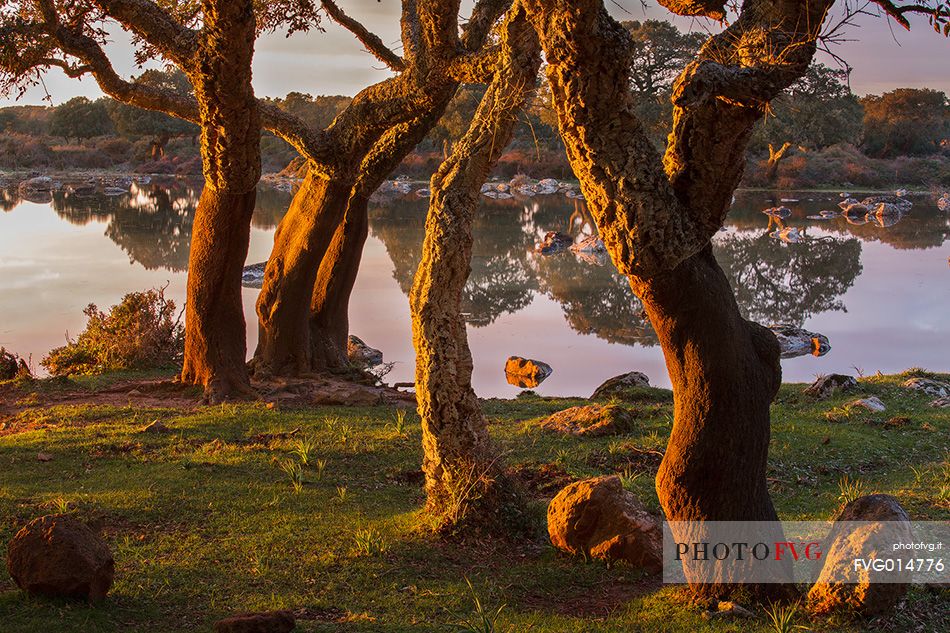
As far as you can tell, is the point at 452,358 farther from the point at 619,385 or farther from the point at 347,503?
the point at 619,385

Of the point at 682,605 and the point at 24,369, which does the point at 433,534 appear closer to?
the point at 682,605

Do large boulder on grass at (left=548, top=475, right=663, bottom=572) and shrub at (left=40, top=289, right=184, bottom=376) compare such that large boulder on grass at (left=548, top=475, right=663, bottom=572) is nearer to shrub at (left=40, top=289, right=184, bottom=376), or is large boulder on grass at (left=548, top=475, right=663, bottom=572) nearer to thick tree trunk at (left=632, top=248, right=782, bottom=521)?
thick tree trunk at (left=632, top=248, right=782, bottom=521)

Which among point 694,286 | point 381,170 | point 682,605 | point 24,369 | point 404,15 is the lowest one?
point 682,605

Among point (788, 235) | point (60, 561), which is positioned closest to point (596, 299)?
point (788, 235)

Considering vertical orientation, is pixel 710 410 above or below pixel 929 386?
above

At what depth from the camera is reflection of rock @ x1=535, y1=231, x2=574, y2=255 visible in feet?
93.0

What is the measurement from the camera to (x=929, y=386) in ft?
37.3

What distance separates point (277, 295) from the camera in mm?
11859

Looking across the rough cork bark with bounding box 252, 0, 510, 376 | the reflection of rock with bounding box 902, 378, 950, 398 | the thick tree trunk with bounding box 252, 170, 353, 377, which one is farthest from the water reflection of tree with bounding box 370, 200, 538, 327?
the reflection of rock with bounding box 902, 378, 950, 398

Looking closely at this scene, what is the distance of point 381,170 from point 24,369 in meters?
5.45

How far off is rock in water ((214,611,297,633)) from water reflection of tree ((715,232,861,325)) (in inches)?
632

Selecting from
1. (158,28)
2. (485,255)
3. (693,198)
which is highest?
(158,28)

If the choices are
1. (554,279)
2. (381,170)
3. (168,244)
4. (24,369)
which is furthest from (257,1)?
(168,244)

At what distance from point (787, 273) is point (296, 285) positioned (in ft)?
54.2
